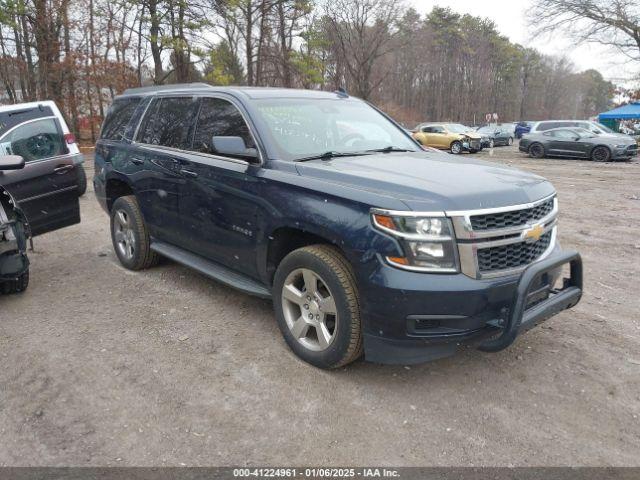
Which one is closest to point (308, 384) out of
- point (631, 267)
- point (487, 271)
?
point (487, 271)

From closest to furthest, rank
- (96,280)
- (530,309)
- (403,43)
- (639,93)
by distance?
(530,309)
(96,280)
(639,93)
(403,43)

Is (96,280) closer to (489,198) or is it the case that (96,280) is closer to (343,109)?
Result: (343,109)

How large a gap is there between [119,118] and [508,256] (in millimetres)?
4519

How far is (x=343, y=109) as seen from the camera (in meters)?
4.48

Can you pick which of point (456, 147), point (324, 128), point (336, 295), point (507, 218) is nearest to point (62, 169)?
point (324, 128)

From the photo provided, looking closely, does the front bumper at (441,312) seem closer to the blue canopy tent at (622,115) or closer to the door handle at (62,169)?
the door handle at (62,169)

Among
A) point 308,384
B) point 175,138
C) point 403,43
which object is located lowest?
point 308,384

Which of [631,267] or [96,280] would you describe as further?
[631,267]

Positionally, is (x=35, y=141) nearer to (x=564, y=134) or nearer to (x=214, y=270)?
(x=214, y=270)

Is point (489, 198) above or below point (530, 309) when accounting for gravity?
above

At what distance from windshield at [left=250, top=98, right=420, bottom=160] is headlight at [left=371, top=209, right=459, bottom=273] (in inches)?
45.6

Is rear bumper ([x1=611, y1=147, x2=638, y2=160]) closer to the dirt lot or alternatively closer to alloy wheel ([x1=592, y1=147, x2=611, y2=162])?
alloy wheel ([x1=592, y1=147, x2=611, y2=162])

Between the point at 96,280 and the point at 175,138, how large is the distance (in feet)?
5.93

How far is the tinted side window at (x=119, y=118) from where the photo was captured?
5.46 meters
